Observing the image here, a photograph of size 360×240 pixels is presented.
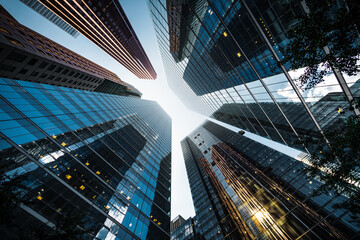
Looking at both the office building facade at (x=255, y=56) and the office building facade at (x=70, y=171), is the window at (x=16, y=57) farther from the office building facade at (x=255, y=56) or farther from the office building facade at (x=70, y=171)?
the office building facade at (x=255, y=56)

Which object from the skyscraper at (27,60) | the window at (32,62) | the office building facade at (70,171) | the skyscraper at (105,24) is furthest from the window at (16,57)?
the skyscraper at (105,24)

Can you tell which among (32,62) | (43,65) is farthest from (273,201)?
(43,65)

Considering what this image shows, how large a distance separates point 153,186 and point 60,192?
53.8 feet

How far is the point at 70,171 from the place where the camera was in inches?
612

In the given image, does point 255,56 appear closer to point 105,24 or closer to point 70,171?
point 70,171

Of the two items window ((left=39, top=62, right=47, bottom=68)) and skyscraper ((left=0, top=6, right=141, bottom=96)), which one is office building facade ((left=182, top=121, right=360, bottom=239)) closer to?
skyscraper ((left=0, top=6, right=141, bottom=96))

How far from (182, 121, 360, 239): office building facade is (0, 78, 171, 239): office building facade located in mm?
13043

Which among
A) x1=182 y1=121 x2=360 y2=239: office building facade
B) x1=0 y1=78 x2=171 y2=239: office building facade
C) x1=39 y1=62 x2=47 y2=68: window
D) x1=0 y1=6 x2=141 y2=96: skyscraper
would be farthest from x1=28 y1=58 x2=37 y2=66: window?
x1=182 y1=121 x2=360 y2=239: office building facade

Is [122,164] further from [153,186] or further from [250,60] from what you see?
[250,60]

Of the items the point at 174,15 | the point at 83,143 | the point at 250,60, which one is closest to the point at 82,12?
the point at 174,15

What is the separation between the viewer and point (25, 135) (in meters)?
13.6

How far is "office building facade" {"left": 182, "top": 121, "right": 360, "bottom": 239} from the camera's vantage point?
15.8m

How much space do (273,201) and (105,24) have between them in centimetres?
10538

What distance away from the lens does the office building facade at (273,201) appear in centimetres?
1577
